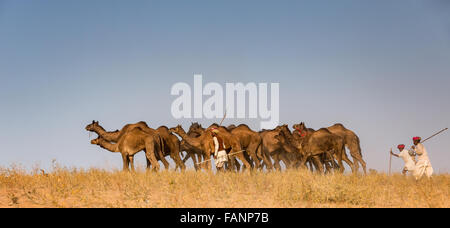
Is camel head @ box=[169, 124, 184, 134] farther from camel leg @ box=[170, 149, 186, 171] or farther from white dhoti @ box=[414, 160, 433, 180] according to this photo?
white dhoti @ box=[414, 160, 433, 180]

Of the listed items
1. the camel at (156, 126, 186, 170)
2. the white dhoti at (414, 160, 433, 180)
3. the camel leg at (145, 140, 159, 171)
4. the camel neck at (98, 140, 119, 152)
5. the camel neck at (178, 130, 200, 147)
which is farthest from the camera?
the camel at (156, 126, 186, 170)

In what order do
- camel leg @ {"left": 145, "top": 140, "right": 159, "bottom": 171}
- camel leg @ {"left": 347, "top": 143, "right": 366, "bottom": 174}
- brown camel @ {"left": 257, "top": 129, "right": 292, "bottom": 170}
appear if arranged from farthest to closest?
1. brown camel @ {"left": 257, "top": 129, "right": 292, "bottom": 170}
2. camel leg @ {"left": 347, "top": 143, "right": 366, "bottom": 174}
3. camel leg @ {"left": 145, "top": 140, "right": 159, "bottom": 171}

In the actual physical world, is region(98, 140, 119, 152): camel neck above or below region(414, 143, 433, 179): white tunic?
above

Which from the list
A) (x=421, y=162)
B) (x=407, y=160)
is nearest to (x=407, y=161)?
(x=407, y=160)

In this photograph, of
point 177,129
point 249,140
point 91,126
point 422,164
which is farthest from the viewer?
point 91,126

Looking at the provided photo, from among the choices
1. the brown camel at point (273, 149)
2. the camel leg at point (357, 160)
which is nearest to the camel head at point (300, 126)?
the brown camel at point (273, 149)

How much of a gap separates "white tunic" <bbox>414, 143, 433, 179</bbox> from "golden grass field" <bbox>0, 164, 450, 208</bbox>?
1853 millimetres

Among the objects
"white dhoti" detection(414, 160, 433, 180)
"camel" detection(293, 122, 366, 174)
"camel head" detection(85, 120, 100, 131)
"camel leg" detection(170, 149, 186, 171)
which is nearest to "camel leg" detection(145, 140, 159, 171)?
"camel leg" detection(170, 149, 186, 171)

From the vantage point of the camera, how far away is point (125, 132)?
67.6 ft

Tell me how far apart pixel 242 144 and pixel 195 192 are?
30.0 feet

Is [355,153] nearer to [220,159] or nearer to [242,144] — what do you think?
[242,144]

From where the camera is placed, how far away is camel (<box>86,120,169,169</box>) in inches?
795

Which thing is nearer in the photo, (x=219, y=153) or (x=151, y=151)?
(x=219, y=153)

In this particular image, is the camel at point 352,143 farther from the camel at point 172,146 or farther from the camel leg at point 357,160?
the camel at point 172,146
